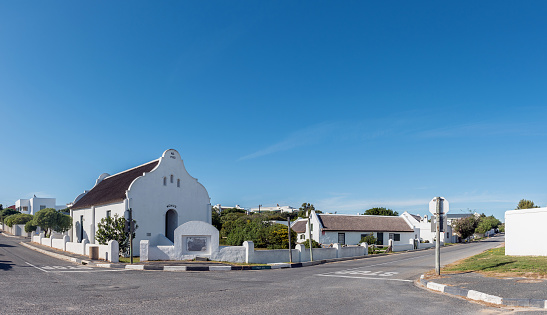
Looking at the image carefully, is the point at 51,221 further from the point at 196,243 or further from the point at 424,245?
the point at 424,245

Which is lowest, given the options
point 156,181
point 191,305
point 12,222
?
point 12,222

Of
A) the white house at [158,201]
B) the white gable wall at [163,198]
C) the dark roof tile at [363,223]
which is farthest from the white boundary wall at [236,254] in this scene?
the dark roof tile at [363,223]

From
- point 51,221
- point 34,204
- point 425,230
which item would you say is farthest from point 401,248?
point 34,204

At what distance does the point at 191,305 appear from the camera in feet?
31.9

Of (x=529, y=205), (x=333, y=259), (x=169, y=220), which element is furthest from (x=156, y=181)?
(x=529, y=205)

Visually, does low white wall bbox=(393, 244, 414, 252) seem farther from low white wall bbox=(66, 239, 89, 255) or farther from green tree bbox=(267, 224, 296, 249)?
low white wall bbox=(66, 239, 89, 255)

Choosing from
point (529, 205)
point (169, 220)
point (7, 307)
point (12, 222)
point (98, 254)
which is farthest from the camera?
point (529, 205)

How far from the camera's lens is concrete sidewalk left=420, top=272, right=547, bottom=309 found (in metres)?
9.41

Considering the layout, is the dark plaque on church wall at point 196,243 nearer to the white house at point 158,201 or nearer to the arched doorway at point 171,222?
the white house at point 158,201

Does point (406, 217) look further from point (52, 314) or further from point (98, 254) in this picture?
point (52, 314)

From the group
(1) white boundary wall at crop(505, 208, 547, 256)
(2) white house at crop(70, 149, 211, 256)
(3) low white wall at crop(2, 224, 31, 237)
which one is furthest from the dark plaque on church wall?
(3) low white wall at crop(2, 224, 31, 237)

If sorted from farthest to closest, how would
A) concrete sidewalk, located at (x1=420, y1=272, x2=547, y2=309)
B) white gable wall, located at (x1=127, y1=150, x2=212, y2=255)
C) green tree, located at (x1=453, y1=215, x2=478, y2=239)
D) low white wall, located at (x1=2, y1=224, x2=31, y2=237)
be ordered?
green tree, located at (x1=453, y1=215, x2=478, y2=239), low white wall, located at (x1=2, y1=224, x2=31, y2=237), white gable wall, located at (x1=127, y1=150, x2=212, y2=255), concrete sidewalk, located at (x1=420, y1=272, x2=547, y2=309)

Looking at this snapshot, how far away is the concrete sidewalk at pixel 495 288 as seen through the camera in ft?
30.9

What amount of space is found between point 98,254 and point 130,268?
6038 millimetres
